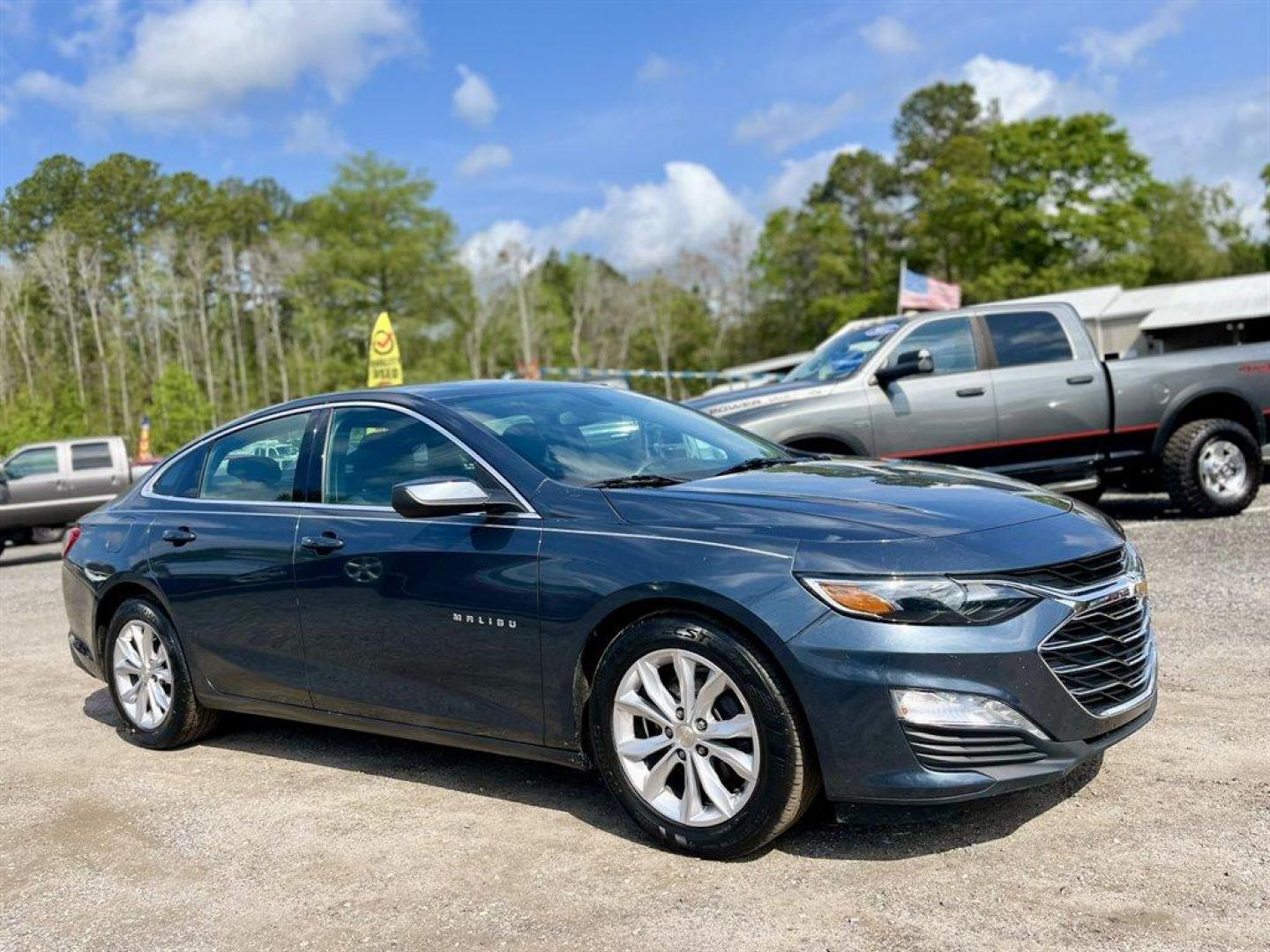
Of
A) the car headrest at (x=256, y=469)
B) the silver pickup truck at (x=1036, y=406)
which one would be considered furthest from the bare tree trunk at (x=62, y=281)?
the car headrest at (x=256, y=469)

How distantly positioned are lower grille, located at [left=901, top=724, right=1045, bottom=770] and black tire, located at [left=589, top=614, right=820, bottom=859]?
0.33m

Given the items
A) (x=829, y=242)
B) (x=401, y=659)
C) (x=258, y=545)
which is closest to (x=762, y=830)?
(x=401, y=659)

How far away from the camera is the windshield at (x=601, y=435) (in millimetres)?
4379

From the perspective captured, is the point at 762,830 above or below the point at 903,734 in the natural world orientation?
below

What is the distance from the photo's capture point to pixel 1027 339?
1013cm

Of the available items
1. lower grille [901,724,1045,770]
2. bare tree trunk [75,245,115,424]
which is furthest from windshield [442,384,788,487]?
bare tree trunk [75,245,115,424]

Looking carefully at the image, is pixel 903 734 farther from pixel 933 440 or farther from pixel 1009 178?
pixel 1009 178

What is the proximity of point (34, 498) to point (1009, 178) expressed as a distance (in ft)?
151

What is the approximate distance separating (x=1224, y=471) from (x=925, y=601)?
7.89 metres

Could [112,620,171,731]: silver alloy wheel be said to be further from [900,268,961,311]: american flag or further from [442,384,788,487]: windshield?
[900,268,961,311]: american flag

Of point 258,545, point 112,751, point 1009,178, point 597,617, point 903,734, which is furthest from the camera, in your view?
point 1009,178

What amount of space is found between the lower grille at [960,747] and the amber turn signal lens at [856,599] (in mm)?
335

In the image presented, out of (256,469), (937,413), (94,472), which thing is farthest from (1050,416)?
(94,472)

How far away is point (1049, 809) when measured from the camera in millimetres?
3908
